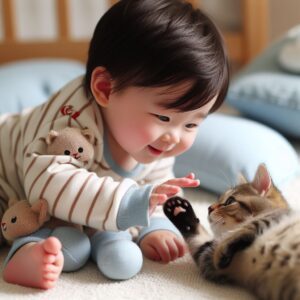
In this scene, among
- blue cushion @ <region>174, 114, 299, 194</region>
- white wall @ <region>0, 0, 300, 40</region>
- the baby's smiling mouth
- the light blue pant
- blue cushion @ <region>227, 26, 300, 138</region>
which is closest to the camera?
the light blue pant

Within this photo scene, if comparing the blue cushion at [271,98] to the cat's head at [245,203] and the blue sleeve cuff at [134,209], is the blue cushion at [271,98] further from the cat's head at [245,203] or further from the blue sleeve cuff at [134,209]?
the blue sleeve cuff at [134,209]

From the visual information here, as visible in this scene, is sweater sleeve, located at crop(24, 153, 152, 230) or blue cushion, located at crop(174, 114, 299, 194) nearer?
sweater sleeve, located at crop(24, 153, 152, 230)

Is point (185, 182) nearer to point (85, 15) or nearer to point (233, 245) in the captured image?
point (233, 245)

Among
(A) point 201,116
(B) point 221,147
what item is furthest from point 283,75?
(A) point 201,116

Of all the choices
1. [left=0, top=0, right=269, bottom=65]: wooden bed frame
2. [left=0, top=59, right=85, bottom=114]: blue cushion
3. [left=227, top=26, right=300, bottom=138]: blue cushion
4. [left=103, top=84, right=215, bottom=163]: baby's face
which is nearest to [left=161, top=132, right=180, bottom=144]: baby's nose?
[left=103, top=84, right=215, bottom=163]: baby's face

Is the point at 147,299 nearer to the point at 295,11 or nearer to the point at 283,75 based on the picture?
the point at 283,75

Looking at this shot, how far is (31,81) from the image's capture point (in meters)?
1.69

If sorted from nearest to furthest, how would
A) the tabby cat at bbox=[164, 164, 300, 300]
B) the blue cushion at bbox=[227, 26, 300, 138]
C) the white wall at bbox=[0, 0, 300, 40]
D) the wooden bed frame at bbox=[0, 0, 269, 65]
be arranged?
1. the tabby cat at bbox=[164, 164, 300, 300]
2. the blue cushion at bbox=[227, 26, 300, 138]
3. the wooden bed frame at bbox=[0, 0, 269, 65]
4. the white wall at bbox=[0, 0, 300, 40]

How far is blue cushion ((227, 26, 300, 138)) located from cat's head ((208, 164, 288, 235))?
57cm

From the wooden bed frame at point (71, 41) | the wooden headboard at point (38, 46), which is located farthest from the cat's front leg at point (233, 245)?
the wooden headboard at point (38, 46)

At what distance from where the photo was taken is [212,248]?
2.73ft

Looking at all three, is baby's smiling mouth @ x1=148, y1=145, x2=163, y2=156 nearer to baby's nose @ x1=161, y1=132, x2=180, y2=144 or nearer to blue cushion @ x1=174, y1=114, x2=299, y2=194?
baby's nose @ x1=161, y1=132, x2=180, y2=144

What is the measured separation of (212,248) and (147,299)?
125 millimetres

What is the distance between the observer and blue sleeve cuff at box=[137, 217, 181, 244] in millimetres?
966
